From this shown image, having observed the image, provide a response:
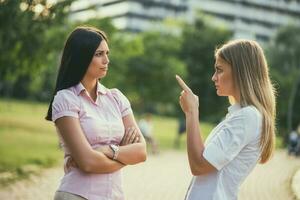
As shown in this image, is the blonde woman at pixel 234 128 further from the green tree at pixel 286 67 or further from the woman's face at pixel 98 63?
the green tree at pixel 286 67

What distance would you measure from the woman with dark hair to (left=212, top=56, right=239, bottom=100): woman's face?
0.57 metres

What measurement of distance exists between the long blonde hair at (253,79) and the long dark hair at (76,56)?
687 mm

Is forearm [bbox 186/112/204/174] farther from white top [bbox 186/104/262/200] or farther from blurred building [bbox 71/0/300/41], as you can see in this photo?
blurred building [bbox 71/0/300/41]

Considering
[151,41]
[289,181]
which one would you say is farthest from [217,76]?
[151,41]

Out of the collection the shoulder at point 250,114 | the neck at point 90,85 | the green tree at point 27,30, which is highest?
the neck at point 90,85

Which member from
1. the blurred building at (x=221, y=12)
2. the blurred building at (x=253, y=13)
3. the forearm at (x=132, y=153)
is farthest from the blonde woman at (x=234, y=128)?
the blurred building at (x=253, y=13)

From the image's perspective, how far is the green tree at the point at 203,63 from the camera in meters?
40.9

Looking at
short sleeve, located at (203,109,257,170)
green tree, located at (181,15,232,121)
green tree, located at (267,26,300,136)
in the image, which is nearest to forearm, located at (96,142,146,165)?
short sleeve, located at (203,109,257,170)

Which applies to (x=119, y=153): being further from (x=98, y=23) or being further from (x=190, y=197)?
(x=98, y=23)

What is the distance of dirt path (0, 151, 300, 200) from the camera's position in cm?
1077

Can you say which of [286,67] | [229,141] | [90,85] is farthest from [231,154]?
[286,67]

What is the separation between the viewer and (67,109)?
3066mm

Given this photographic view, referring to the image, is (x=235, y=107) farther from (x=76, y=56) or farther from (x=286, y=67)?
(x=286, y=67)

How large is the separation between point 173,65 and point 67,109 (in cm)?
3017
